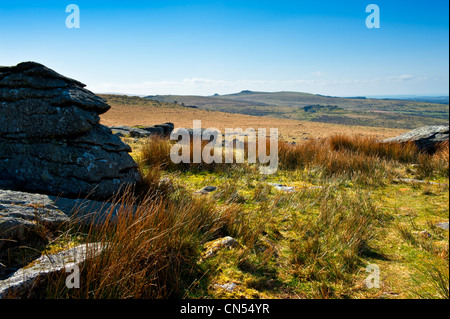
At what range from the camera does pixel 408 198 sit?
4992mm

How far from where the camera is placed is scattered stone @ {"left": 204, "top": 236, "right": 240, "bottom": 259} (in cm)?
278

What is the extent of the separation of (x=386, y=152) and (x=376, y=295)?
672 cm

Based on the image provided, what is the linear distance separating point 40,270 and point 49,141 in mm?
2322

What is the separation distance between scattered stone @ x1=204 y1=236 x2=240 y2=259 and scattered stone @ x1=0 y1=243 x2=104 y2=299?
1.06 meters

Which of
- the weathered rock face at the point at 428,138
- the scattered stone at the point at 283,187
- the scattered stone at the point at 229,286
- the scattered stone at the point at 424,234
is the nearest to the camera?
the scattered stone at the point at 229,286

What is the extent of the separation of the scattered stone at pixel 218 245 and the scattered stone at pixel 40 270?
106 cm

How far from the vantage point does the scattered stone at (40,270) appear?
A: 66.8 inches

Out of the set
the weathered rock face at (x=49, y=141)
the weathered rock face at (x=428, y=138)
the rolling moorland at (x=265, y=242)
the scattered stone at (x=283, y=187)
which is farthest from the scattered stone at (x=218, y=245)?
the weathered rock face at (x=428, y=138)

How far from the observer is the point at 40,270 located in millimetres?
1858

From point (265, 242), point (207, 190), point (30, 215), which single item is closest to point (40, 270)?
point (30, 215)

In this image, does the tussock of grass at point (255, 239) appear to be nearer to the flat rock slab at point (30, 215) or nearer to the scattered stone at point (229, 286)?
the scattered stone at point (229, 286)

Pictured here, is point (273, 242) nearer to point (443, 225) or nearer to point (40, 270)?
point (40, 270)

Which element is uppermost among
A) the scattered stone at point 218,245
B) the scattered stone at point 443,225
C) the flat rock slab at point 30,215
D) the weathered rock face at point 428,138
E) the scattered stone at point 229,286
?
the weathered rock face at point 428,138
